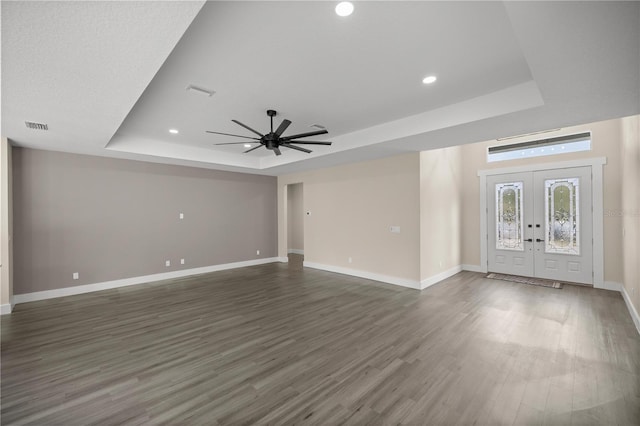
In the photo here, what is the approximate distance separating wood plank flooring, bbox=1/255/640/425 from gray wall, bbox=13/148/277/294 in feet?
2.73

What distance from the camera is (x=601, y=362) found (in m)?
2.60

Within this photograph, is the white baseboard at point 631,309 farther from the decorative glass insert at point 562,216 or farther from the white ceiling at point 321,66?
the white ceiling at point 321,66

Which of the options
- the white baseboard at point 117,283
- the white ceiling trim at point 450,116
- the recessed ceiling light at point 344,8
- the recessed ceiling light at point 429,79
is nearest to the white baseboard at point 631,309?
the white ceiling trim at point 450,116

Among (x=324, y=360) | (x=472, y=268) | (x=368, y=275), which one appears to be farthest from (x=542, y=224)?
(x=324, y=360)

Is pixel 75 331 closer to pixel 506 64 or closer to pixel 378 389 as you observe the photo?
pixel 378 389

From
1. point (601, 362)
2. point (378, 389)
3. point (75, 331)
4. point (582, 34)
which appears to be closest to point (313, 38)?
point (582, 34)

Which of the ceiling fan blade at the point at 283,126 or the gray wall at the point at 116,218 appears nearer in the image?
the ceiling fan blade at the point at 283,126

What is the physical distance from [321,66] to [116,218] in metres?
5.45

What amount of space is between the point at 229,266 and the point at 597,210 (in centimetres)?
828

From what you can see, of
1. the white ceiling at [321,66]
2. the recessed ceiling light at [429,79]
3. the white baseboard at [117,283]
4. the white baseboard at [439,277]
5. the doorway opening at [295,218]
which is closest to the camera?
the white ceiling at [321,66]

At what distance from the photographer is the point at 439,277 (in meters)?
5.70

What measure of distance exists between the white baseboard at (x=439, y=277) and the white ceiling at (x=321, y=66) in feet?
8.87

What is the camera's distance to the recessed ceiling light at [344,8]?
6.07 ft

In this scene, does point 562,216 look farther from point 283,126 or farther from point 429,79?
point 283,126
